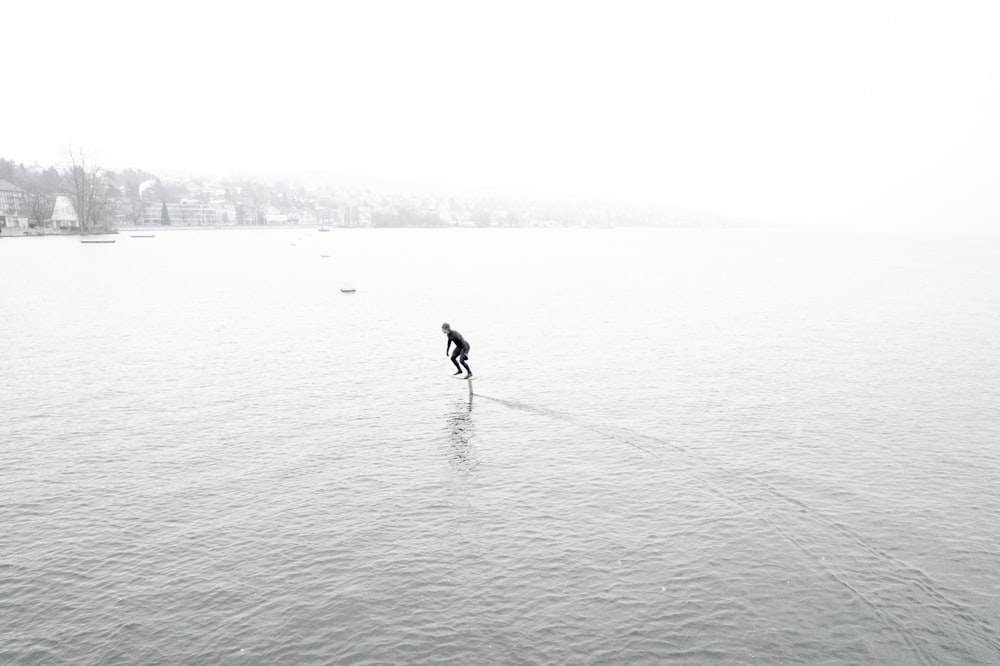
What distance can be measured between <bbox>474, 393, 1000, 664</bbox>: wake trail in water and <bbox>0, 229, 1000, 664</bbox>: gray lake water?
0.32ft

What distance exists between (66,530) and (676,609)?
828 inches

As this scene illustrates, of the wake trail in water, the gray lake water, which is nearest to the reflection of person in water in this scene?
the gray lake water

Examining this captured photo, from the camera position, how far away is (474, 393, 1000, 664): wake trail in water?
62.5 feet

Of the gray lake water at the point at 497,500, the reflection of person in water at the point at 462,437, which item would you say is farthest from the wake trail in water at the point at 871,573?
the reflection of person in water at the point at 462,437

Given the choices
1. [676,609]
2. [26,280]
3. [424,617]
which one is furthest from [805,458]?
[26,280]

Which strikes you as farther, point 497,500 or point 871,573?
point 497,500

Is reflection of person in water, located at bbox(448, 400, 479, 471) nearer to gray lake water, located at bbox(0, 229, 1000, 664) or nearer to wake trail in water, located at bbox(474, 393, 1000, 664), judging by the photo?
gray lake water, located at bbox(0, 229, 1000, 664)

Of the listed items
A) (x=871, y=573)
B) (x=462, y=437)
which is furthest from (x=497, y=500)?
(x=871, y=573)

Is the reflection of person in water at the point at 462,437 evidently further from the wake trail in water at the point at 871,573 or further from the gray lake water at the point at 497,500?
the wake trail in water at the point at 871,573

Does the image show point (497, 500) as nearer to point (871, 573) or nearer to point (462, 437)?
point (462, 437)

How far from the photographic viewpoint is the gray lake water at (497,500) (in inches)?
761

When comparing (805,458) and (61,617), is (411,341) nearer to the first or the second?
(805,458)

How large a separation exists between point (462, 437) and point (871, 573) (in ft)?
62.2

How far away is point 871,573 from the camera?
2228cm
